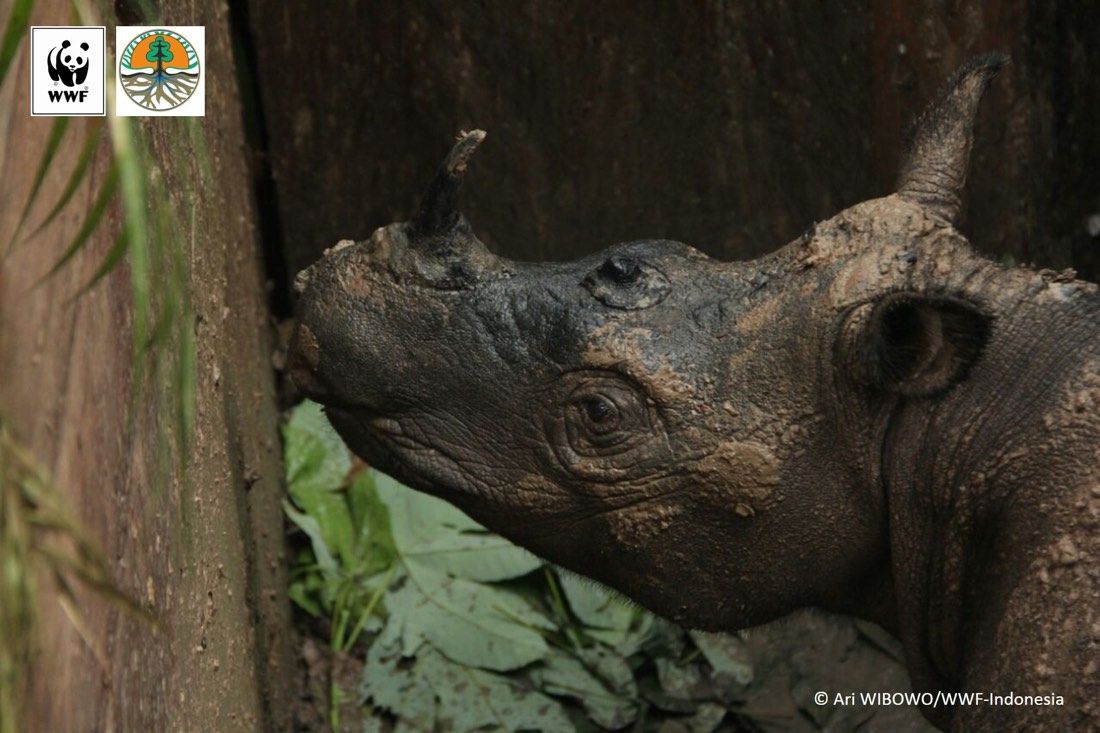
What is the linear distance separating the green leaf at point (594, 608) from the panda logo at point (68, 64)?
3.72m

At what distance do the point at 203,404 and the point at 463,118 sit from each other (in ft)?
8.20

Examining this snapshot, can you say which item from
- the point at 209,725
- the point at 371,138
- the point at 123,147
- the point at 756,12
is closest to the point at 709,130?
the point at 756,12

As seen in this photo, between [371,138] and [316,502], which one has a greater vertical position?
[371,138]

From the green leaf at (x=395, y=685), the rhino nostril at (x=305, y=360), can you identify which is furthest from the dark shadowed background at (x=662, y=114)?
the rhino nostril at (x=305, y=360)

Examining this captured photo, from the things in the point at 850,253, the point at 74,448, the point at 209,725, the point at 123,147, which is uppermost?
the point at 850,253

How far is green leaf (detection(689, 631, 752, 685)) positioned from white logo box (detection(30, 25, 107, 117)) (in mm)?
3838

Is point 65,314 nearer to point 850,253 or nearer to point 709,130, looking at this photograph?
point 850,253

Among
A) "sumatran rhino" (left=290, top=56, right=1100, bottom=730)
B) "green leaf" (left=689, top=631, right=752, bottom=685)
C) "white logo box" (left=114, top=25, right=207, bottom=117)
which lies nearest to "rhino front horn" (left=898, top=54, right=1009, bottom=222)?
"sumatran rhino" (left=290, top=56, right=1100, bottom=730)

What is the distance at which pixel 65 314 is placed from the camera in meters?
2.81

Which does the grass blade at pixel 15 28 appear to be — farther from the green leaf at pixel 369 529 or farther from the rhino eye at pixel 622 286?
the green leaf at pixel 369 529

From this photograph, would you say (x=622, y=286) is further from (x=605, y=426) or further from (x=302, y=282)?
(x=302, y=282)

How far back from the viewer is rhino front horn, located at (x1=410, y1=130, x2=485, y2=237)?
13.1 ft

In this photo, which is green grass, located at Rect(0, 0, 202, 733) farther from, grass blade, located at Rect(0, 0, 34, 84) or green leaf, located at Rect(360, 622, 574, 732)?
green leaf, located at Rect(360, 622, 574, 732)

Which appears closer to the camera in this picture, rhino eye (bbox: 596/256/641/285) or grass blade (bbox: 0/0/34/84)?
grass blade (bbox: 0/0/34/84)
